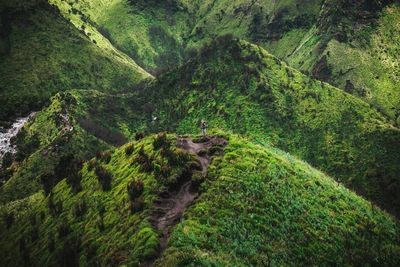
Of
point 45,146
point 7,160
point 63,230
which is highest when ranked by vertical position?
point 63,230

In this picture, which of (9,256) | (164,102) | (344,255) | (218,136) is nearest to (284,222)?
(344,255)

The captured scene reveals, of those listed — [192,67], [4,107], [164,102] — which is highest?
[192,67]

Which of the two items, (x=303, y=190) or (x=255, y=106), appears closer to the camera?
(x=303, y=190)

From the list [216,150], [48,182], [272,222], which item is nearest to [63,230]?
[216,150]

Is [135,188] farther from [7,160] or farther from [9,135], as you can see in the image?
[9,135]

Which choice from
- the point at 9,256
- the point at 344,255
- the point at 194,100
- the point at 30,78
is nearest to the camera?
the point at 344,255

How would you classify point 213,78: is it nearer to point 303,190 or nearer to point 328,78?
point 328,78

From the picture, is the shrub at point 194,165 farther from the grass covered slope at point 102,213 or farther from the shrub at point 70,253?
the shrub at point 70,253
